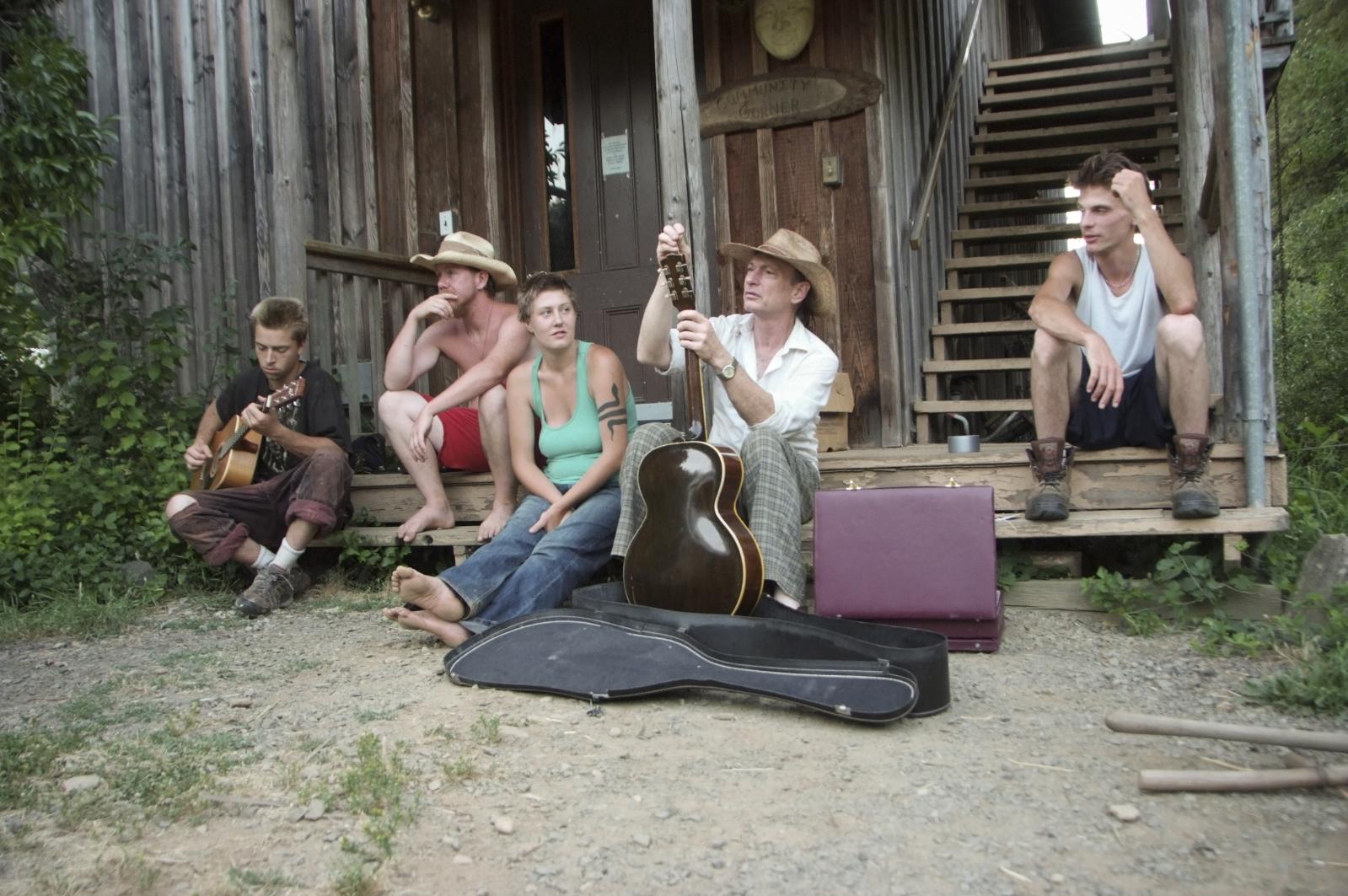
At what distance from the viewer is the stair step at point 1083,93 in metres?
8.12

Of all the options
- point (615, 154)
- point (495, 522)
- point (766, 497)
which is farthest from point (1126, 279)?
point (615, 154)

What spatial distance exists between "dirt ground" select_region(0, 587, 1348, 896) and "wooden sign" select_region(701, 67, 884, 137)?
301 centimetres

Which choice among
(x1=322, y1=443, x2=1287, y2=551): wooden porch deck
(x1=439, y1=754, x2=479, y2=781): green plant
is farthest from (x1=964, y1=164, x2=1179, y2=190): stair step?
(x1=439, y1=754, x2=479, y2=781): green plant

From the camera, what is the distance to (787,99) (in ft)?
17.4

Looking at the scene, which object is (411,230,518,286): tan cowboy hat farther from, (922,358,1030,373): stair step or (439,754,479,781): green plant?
(439,754,479,781): green plant

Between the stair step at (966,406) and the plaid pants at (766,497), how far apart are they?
1.99 metres

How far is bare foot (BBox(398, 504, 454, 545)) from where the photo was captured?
14.2 feet

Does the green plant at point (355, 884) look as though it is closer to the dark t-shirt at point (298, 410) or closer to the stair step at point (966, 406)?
the dark t-shirt at point (298, 410)

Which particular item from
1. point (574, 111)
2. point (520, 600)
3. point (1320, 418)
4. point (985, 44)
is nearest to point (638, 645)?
point (520, 600)

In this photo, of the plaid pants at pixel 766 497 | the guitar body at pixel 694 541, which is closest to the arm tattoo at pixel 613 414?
the plaid pants at pixel 766 497

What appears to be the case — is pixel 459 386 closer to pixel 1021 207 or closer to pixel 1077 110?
pixel 1021 207

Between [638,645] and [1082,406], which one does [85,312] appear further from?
[1082,406]

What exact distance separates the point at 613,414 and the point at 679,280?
56cm

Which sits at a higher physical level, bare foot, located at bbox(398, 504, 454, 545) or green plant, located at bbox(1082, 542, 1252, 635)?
bare foot, located at bbox(398, 504, 454, 545)
